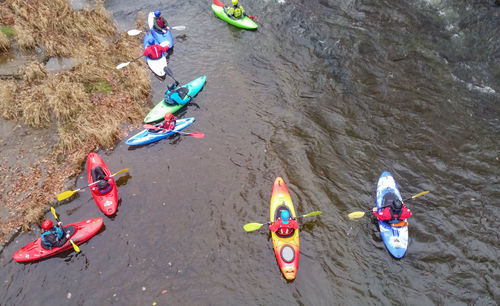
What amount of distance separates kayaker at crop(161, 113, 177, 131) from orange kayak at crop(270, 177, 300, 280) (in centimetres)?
409

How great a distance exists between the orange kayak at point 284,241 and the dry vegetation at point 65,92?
5711mm

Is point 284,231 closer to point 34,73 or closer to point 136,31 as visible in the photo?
point 34,73

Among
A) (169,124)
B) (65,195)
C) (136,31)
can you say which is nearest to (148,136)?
(169,124)

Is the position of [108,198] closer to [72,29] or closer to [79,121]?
[79,121]

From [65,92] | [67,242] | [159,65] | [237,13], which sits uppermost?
[237,13]

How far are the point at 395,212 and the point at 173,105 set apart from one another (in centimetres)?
810

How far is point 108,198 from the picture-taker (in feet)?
28.5

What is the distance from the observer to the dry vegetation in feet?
29.3

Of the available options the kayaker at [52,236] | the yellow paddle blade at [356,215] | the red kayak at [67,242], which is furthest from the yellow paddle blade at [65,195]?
the yellow paddle blade at [356,215]

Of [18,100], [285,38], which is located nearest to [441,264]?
[285,38]

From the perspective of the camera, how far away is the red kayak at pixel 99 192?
8523mm

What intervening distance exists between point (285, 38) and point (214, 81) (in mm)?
4348

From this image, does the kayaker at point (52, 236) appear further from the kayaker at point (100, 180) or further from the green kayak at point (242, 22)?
the green kayak at point (242, 22)

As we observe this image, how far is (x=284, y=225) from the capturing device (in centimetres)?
784
